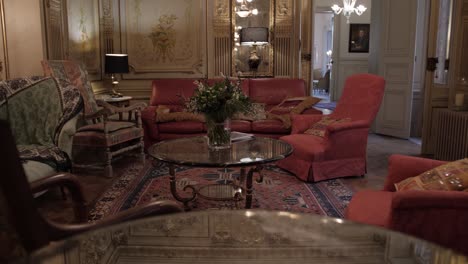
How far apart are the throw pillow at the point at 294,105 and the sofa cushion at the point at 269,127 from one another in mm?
211

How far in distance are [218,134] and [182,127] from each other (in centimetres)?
162

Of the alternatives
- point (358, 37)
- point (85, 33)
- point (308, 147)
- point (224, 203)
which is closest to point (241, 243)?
point (224, 203)

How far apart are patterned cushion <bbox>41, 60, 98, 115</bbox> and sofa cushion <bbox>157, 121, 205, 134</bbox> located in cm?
76

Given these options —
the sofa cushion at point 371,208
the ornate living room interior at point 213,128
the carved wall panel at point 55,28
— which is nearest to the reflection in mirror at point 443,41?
the ornate living room interior at point 213,128

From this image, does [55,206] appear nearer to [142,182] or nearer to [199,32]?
[142,182]

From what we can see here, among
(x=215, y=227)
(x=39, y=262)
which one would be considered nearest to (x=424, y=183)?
(x=215, y=227)

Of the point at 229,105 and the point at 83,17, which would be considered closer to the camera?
the point at 229,105

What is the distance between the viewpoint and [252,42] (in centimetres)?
566

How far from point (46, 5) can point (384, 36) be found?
4379 mm

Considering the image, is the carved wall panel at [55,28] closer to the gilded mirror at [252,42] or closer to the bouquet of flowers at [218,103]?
the bouquet of flowers at [218,103]

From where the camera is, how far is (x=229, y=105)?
2914 mm

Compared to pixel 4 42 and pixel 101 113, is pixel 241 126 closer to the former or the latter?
pixel 101 113

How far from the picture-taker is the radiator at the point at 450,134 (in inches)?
160

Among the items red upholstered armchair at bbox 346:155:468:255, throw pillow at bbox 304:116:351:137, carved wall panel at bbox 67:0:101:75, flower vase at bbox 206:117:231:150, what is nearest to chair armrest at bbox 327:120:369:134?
throw pillow at bbox 304:116:351:137
